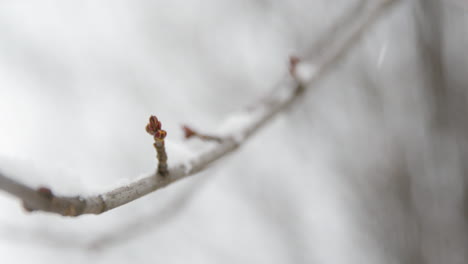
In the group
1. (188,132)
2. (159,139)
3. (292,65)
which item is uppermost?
(292,65)

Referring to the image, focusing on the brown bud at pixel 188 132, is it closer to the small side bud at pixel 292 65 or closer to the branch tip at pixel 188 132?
the branch tip at pixel 188 132

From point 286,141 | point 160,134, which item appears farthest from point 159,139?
point 286,141

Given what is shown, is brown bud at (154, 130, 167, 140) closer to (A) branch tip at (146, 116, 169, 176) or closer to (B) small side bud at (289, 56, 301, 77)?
(A) branch tip at (146, 116, 169, 176)

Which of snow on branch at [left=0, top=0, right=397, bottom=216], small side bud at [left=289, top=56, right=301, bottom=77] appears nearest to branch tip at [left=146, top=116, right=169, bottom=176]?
snow on branch at [left=0, top=0, right=397, bottom=216]

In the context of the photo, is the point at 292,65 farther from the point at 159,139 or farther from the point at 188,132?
the point at 159,139

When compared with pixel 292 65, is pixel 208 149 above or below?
below

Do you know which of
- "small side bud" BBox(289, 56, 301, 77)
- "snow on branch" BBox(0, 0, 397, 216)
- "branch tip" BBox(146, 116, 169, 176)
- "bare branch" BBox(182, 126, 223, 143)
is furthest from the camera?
"small side bud" BBox(289, 56, 301, 77)

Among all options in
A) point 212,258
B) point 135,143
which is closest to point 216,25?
point 135,143

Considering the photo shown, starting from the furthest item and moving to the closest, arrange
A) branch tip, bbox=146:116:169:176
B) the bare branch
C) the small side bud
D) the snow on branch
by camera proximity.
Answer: the small side bud < the bare branch < branch tip, bbox=146:116:169:176 < the snow on branch

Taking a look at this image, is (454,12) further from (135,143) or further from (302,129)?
(135,143)
